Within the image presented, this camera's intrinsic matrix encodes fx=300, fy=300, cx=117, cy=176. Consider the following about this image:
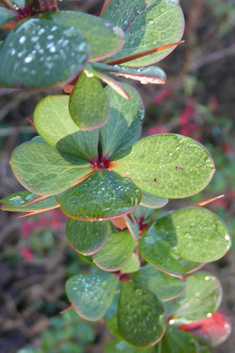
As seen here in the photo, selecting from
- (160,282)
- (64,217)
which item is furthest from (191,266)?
(64,217)

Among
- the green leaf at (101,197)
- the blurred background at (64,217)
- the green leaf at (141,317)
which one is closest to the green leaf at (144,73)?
the green leaf at (101,197)

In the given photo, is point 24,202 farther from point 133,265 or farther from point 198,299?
point 198,299

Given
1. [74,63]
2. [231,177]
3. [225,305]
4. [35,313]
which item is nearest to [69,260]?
[35,313]

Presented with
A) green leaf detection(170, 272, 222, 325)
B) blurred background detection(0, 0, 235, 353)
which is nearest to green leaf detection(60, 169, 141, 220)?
green leaf detection(170, 272, 222, 325)

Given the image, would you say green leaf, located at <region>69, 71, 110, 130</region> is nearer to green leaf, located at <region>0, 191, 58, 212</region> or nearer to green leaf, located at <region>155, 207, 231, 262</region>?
green leaf, located at <region>0, 191, 58, 212</region>

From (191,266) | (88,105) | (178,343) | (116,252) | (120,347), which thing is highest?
(88,105)

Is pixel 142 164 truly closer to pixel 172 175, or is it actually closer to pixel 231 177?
pixel 172 175
